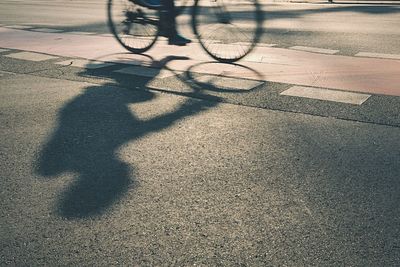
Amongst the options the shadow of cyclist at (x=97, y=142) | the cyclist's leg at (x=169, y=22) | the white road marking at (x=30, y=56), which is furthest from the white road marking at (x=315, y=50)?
the white road marking at (x=30, y=56)

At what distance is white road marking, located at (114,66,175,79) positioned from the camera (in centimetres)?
587

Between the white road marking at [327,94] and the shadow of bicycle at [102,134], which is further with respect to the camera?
the white road marking at [327,94]

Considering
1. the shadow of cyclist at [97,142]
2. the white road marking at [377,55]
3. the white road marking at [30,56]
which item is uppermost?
the white road marking at [377,55]

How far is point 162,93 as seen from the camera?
511 cm

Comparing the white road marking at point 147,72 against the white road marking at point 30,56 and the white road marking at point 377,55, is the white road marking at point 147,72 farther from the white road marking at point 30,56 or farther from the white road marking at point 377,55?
the white road marking at point 377,55

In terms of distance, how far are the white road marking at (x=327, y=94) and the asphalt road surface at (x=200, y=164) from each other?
0.04 metres

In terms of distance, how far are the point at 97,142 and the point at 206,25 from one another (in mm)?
4557

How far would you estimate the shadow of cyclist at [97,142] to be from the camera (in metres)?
2.93

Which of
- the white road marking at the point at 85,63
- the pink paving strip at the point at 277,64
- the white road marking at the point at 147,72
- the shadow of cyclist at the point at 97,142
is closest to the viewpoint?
the shadow of cyclist at the point at 97,142

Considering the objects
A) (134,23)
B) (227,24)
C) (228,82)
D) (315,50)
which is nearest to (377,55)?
(315,50)

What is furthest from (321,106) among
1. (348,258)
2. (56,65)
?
(56,65)

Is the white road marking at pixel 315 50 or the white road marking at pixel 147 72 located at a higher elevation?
the white road marking at pixel 315 50

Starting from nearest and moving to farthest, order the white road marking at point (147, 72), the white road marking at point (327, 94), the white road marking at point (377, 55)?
the white road marking at point (327, 94)
the white road marking at point (147, 72)
the white road marking at point (377, 55)

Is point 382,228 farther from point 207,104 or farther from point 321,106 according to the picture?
point 207,104
